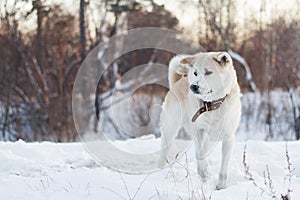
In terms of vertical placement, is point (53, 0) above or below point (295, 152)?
above

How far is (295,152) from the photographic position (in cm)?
482

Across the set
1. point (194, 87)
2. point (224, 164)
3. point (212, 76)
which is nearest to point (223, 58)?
point (212, 76)

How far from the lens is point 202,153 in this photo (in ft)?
12.7

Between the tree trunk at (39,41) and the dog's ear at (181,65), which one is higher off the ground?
the tree trunk at (39,41)

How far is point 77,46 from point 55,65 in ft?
3.02

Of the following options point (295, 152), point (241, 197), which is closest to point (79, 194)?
point (241, 197)

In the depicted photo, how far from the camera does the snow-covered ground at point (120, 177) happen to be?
2.91 metres

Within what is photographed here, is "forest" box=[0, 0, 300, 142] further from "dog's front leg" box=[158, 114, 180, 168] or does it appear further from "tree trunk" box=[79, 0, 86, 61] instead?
"dog's front leg" box=[158, 114, 180, 168]

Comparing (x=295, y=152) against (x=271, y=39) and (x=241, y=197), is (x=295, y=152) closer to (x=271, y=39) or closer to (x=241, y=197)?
(x=241, y=197)

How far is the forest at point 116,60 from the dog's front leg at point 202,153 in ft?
20.1

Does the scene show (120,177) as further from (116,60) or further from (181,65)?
(116,60)

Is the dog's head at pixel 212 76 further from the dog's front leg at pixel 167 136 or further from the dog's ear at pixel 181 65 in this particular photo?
the dog's front leg at pixel 167 136

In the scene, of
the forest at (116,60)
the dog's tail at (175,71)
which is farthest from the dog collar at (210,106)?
the forest at (116,60)

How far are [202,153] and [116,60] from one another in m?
10.3
